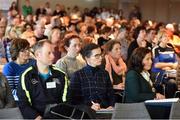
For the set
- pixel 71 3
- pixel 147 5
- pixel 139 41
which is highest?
pixel 71 3

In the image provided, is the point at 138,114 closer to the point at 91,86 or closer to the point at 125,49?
the point at 91,86

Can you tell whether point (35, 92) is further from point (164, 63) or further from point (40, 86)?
point (164, 63)

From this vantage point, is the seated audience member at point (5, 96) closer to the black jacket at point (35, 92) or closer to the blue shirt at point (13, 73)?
the black jacket at point (35, 92)

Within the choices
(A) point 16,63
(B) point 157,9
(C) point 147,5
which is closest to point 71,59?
(A) point 16,63

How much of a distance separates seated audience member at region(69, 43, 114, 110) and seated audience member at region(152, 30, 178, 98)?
6.84ft

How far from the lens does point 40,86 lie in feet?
14.4

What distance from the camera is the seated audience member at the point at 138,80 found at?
192 inches

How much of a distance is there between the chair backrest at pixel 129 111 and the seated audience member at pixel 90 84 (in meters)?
0.89

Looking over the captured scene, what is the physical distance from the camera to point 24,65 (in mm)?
5211

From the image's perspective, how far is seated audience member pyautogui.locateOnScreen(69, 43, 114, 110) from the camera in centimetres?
478

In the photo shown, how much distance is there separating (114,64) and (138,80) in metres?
1.25

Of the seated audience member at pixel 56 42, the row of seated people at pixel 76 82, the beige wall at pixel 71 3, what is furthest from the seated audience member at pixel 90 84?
the beige wall at pixel 71 3

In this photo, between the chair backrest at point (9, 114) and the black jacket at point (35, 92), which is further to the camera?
the black jacket at point (35, 92)

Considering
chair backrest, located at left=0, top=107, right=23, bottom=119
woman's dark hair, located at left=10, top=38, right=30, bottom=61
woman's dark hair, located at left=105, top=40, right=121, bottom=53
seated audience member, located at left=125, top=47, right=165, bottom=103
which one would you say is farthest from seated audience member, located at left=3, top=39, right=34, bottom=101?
chair backrest, located at left=0, top=107, right=23, bottom=119
